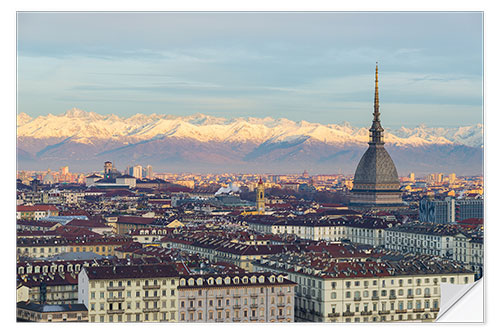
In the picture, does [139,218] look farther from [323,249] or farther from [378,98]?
[378,98]

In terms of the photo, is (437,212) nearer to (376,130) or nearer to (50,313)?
(376,130)

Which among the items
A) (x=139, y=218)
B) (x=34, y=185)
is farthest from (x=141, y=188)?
(x=139, y=218)

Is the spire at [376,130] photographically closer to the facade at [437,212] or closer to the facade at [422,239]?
the facade at [437,212]

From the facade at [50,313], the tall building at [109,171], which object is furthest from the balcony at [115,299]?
the tall building at [109,171]

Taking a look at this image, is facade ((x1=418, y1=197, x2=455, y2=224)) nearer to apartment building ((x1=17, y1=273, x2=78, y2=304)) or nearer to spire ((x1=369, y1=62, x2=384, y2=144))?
spire ((x1=369, y1=62, x2=384, y2=144))

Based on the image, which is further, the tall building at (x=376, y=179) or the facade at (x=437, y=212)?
the tall building at (x=376, y=179)

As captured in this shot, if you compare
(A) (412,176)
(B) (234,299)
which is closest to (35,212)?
(B) (234,299)
